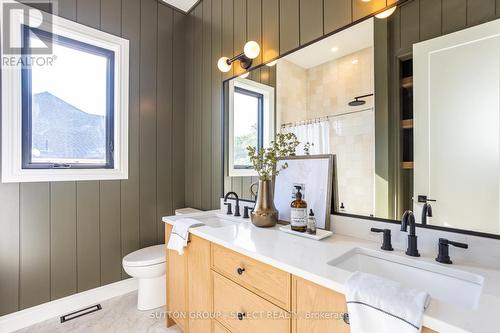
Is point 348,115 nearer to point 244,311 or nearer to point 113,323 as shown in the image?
point 244,311

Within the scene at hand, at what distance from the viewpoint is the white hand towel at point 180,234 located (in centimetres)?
144

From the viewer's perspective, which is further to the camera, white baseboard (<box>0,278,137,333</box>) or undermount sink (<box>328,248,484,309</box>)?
white baseboard (<box>0,278,137,333</box>)

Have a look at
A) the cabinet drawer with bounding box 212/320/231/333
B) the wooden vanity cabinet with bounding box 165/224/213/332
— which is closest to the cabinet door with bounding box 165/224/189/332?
the wooden vanity cabinet with bounding box 165/224/213/332

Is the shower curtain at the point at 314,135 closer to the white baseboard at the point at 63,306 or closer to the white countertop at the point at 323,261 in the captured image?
the white countertop at the point at 323,261

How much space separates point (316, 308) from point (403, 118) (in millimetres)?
902

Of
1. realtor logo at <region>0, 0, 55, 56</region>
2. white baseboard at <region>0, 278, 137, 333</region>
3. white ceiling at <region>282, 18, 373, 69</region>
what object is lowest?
white baseboard at <region>0, 278, 137, 333</region>

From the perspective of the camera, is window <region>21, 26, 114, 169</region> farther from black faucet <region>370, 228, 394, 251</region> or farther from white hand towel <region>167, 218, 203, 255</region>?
black faucet <region>370, 228, 394, 251</region>

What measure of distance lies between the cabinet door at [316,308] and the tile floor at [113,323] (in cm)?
126

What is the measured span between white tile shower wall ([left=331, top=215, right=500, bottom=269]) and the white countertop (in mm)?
39

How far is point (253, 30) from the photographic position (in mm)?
1851

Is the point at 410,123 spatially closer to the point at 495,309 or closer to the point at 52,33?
the point at 495,309

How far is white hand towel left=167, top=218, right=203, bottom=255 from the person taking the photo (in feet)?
4.71

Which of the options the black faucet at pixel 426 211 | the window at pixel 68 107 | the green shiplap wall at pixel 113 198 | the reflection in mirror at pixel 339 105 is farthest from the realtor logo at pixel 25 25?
the black faucet at pixel 426 211

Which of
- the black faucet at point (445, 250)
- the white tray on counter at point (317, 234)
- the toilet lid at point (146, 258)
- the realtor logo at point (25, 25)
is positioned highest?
the realtor logo at point (25, 25)
